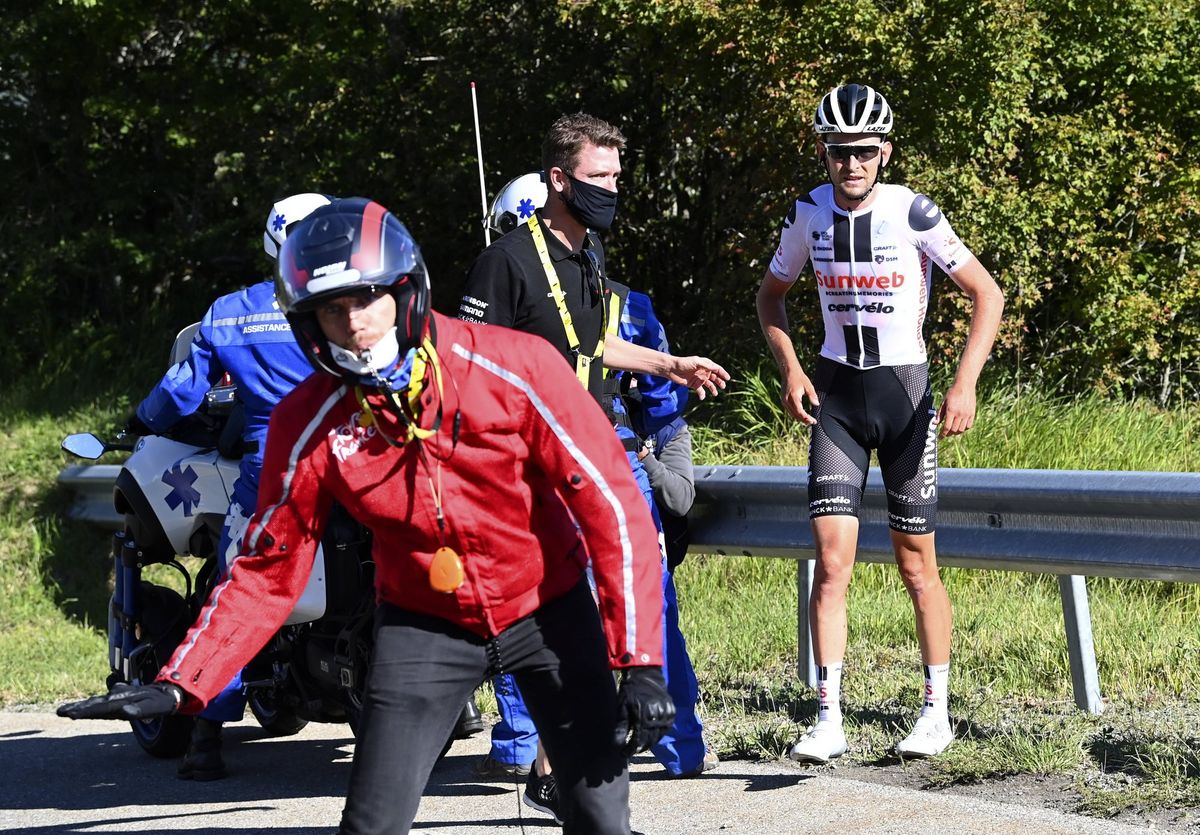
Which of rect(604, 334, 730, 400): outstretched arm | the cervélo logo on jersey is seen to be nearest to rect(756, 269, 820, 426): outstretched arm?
the cervélo logo on jersey

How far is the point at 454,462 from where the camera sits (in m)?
3.81

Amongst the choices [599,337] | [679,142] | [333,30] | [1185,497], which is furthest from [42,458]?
[1185,497]

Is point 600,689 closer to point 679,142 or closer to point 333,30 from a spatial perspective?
point 679,142

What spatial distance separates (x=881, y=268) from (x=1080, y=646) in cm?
149

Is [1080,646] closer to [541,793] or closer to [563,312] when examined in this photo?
[541,793]

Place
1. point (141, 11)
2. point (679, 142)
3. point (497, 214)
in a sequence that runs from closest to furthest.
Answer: point (497, 214) < point (679, 142) < point (141, 11)

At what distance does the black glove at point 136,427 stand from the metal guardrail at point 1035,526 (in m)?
2.30

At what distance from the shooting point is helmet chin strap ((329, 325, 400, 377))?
12.0 ft

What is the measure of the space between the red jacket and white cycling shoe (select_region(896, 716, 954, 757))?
2092mm

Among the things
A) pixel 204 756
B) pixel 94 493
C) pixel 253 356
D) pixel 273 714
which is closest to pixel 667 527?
pixel 253 356

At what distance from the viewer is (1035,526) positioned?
6020mm

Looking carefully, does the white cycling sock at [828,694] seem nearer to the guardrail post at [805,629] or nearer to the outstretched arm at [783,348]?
the outstretched arm at [783,348]


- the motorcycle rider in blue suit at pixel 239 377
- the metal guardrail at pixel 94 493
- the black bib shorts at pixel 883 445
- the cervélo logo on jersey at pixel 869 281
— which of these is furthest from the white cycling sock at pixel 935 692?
the metal guardrail at pixel 94 493

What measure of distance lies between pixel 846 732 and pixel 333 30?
11328 millimetres
